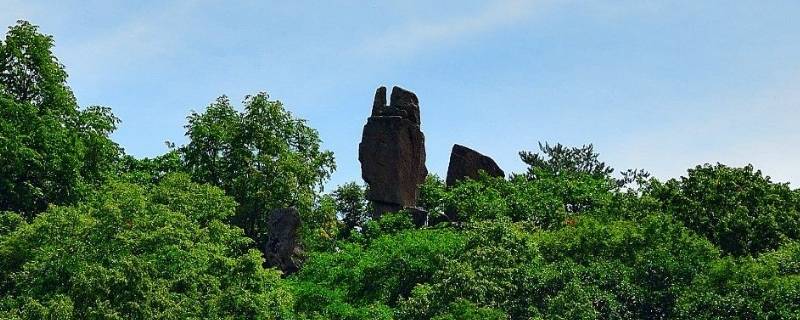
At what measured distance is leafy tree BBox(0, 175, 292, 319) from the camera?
1368 inches

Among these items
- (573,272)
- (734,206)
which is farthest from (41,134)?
(734,206)

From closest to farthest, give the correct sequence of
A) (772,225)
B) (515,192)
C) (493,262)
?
(493,262) → (772,225) → (515,192)

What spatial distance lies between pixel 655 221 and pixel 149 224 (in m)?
15.9

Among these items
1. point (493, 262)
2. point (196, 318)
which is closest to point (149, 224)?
point (196, 318)

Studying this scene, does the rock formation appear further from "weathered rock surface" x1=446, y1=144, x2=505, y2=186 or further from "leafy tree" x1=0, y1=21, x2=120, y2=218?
"leafy tree" x1=0, y1=21, x2=120, y2=218

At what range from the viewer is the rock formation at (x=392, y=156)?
5162cm

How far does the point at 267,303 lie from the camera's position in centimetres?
3697

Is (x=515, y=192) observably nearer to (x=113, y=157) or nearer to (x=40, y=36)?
(x=113, y=157)

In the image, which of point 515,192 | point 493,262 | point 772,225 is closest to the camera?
point 493,262

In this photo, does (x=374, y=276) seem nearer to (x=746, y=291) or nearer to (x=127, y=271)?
(x=127, y=271)

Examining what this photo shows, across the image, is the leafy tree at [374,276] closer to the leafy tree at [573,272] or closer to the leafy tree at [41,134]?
the leafy tree at [573,272]

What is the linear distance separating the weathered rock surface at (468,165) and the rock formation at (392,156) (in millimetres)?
1397

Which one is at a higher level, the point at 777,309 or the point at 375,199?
the point at 375,199

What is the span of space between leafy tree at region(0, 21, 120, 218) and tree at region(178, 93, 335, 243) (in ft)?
27.8
